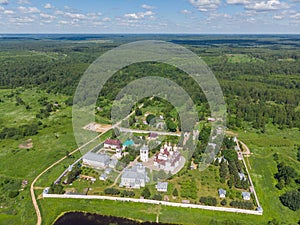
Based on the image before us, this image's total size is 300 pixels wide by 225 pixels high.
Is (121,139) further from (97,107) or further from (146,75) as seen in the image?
(146,75)

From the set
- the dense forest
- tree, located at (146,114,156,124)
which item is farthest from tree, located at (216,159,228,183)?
tree, located at (146,114,156,124)

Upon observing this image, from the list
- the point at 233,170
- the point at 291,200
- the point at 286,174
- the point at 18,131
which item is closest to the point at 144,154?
the point at 233,170

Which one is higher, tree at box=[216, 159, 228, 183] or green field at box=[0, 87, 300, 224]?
tree at box=[216, 159, 228, 183]

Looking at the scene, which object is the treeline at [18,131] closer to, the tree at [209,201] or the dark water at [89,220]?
the dark water at [89,220]

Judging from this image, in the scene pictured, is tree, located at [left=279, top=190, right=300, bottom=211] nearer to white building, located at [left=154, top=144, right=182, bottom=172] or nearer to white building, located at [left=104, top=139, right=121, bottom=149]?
white building, located at [left=154, top=144, right=182, bottom=172]

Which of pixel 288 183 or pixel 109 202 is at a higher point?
pixel 288 183

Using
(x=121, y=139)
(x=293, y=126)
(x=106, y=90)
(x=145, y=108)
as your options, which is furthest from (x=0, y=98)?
(x=293, y=126)

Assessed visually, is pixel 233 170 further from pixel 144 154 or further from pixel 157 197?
pixel 144 154

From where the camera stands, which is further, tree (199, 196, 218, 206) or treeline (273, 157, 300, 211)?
treeline (273, 157, 300, 211)
